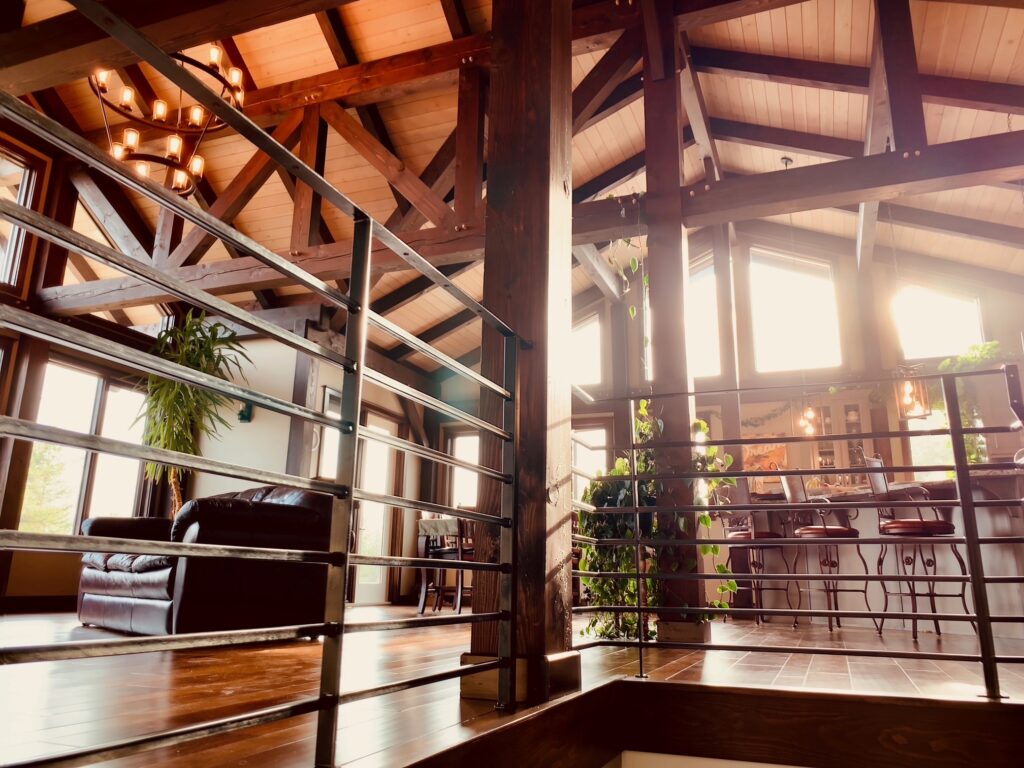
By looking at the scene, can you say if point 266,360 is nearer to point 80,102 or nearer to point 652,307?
point 80,102

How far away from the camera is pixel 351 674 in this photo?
2676 mm

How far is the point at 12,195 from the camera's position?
698 cm

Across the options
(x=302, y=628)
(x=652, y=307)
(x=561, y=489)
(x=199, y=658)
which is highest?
(x=652, y=307)

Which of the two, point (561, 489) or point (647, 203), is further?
point (647, 203)

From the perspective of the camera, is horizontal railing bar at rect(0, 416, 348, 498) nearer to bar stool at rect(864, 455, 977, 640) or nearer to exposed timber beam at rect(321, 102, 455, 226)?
bar stool at rect(864, 455, 977, 640)

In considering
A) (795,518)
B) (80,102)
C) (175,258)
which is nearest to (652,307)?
(795,518)

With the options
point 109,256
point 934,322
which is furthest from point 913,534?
point 934,322

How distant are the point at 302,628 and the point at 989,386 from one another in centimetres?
999

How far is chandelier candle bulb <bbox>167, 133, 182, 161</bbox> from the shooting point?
4.06 meters

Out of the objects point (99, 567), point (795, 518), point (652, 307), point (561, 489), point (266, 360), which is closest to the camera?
point (561, 489)

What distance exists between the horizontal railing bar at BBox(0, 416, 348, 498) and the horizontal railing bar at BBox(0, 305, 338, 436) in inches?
3.7

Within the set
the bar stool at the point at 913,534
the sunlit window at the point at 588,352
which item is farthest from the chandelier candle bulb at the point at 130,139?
the sunlit window at the point at 588,352

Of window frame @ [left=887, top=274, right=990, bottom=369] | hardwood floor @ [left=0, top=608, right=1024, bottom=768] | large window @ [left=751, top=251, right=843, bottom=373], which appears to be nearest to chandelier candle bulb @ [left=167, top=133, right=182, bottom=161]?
hardwood floor @ [left=0, top=608, right=1024, bottom=768]

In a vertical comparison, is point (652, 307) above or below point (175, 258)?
below
